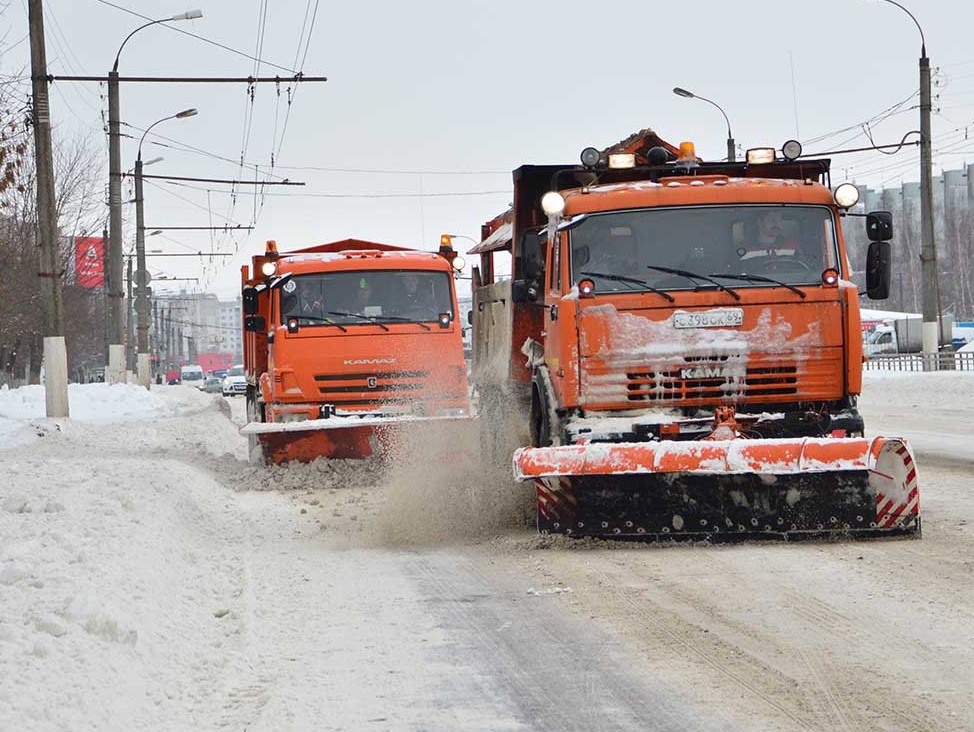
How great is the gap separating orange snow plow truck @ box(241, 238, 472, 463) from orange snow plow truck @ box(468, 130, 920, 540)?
4.65 m

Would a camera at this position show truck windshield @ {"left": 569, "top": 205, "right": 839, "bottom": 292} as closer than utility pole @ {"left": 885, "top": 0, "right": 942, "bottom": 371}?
Yes

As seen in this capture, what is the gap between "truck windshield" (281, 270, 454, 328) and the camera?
15602 millimetres

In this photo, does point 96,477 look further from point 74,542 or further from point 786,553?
point 786,553

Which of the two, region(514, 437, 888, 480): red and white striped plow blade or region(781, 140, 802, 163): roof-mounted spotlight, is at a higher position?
region(781, 140, 802, 163): roof-mounted spotlight

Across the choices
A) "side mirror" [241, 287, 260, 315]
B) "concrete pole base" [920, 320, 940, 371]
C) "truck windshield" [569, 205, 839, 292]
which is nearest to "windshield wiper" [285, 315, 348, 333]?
"side mirror" [241, 287, 260, 315]

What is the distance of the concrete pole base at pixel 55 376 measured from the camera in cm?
2233

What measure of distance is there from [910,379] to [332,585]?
2904cm

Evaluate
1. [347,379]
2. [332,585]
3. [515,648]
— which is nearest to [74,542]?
[332,585]

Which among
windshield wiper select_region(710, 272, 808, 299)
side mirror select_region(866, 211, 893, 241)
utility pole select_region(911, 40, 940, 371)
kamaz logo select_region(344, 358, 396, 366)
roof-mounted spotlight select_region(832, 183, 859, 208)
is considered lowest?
kamaz logo select_region(344, 358, 396, 366)

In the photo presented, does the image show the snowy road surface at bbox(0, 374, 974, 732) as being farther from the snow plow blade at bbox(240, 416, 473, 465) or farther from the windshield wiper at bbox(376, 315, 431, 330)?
the windshield wiper at bbox(376, 315, 431, 330)

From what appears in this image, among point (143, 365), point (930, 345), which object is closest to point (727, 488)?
point (930, 345)

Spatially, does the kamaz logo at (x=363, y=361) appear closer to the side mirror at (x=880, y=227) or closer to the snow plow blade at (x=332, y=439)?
the snow plow blade at (x=332, y=439)

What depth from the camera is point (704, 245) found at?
32.0 ft

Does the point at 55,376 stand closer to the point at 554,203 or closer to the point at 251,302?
the point at 251,302
